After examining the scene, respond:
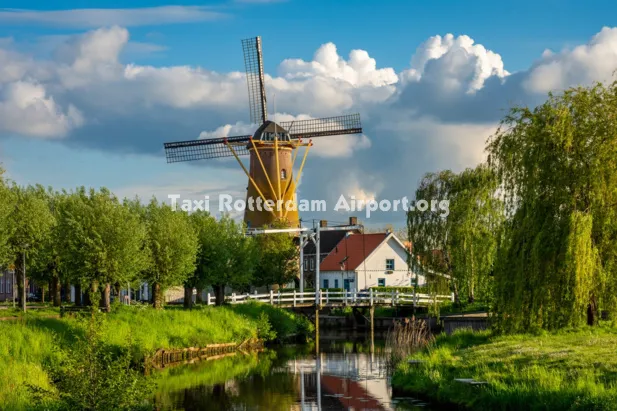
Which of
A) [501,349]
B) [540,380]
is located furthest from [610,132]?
[540,380]

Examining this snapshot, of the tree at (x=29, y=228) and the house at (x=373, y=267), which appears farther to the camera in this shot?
the house at (x=373, y=267)

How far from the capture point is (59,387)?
19.7 metres

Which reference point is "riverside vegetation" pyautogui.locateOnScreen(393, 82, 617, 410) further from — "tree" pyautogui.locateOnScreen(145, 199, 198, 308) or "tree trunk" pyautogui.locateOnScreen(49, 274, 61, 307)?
"tree trunk" pyautogui.locateOnScreen(49, 274, 61, 307)

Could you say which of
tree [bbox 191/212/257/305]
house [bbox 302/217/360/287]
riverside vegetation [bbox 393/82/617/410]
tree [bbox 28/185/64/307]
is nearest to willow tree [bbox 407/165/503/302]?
tree [bbox 191/212/257/305]

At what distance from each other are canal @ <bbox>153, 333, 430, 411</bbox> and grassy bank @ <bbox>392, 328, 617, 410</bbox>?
1.28 m

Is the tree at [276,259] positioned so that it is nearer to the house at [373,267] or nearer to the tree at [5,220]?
the house at [373,267]

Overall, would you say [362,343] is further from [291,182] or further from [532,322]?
[291,182]

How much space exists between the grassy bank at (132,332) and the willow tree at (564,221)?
47.1ft

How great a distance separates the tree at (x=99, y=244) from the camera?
4269 cm

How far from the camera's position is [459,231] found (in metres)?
49.9

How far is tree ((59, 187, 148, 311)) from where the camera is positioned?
42688 mm

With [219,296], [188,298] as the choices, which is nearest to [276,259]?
[219,296]

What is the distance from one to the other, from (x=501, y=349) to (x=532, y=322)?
2938 mm

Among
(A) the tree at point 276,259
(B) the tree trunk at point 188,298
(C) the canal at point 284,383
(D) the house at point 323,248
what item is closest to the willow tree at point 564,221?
(C) the canal at point 284,383
